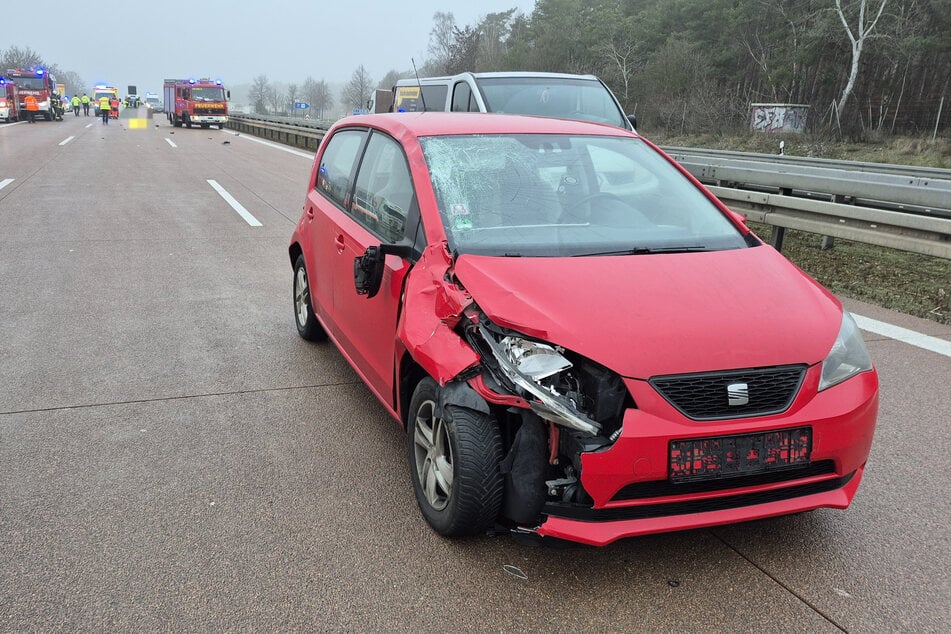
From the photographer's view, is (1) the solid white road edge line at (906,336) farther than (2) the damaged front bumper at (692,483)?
Yes

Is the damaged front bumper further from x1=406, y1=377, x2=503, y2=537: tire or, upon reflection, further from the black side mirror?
the black side mirror

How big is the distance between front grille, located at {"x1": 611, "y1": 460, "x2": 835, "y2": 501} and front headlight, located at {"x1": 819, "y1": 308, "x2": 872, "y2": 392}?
12.7 inches

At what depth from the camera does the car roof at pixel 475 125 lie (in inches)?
157

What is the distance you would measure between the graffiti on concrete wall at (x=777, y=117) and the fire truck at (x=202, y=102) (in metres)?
31.1

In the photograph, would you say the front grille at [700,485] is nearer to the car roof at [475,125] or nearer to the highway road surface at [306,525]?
the highway road surface at [306,525]

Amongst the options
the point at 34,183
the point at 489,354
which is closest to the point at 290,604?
the point at 489,354

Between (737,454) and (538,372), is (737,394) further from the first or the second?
(538,372)

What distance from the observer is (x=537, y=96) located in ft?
32.2

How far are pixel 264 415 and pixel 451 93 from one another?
7.07 meters

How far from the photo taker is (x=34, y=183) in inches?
609

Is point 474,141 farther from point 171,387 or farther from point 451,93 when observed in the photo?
point 451,93

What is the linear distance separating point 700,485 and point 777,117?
43377 millimetres

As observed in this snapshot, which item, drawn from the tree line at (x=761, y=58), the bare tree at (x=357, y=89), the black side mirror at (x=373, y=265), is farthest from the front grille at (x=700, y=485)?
the bare tree at (x=357, y=89)

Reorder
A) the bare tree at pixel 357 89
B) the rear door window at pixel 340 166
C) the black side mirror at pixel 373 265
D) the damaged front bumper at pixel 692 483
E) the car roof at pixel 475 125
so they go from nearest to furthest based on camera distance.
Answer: the damaged front bumper at pixel 692 483, the black side mirror at pixel 373 265, the car roof at pixel 475 125, the rear door window at pixel 340 166, the bare tree at pixel 357 89
